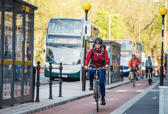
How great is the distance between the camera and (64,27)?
27.3m

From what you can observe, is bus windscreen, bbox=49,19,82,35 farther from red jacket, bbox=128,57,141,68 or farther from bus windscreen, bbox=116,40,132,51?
bus windscreen, bbox=116,40,132,51

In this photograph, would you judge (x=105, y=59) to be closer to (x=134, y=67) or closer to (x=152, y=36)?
(x=134, y=67)

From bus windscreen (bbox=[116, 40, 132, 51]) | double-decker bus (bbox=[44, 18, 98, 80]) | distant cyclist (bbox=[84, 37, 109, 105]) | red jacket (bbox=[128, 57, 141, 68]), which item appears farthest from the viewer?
bus windscreen (bbox=[116, 40, 132, 51])

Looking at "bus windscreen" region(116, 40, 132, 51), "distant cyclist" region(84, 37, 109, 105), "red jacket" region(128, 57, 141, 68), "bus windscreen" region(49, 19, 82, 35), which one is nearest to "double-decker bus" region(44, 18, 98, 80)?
"bus windscreen" region(49, 19, 82, 35)

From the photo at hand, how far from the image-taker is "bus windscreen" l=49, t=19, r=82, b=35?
1070 inches

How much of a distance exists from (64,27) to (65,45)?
4.03 ft

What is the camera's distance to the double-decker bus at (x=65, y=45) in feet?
89.1

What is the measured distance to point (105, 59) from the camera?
1020 centimetres

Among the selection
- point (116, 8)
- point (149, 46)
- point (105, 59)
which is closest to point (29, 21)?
point (105, 59)

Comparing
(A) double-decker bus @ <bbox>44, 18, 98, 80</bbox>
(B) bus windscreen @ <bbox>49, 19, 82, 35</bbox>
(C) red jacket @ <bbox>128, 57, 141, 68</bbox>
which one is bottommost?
(C) red jacket @ <bbox>128, 57, 141, 68</bbox>

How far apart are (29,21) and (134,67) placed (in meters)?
12.5

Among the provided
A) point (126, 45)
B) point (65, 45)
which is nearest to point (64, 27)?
point (65, 45)

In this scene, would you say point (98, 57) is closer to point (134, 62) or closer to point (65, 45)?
point (134, 62)

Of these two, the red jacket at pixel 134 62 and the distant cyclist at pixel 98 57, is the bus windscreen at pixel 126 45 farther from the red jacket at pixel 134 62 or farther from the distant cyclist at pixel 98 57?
the distant cyclist at pixel 98 57
